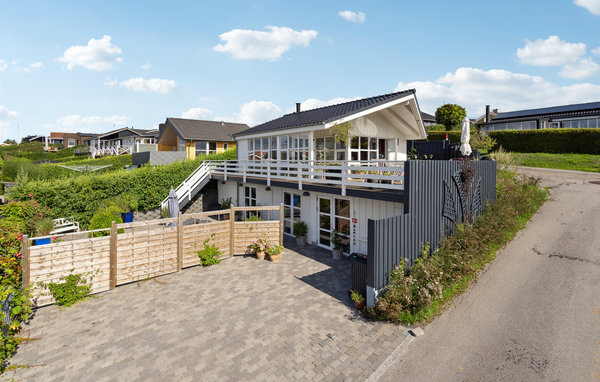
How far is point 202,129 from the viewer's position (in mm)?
32531

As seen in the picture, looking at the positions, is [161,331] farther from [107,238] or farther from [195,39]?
[195,39]

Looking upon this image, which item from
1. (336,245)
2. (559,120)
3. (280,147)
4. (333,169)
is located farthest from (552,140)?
(336,245)

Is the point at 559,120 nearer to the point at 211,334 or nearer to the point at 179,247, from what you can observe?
the point at 179,247

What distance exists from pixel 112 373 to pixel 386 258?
6.58 metres

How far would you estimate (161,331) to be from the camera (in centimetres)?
711

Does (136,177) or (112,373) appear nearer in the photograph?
(112,373)

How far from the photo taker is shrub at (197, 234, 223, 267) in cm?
1123

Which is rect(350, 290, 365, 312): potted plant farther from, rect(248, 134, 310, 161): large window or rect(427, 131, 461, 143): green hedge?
rect(427, 131, 461, 143): green hedge

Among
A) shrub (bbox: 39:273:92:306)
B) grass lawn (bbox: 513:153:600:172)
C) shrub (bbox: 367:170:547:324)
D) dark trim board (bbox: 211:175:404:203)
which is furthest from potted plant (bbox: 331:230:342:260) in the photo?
grass lawn (bbox: 513:153:600:172)

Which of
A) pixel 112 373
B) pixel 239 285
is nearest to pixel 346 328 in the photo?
pixel 239 285

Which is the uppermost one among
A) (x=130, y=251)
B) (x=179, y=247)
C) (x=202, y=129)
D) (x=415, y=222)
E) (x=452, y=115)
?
(x=452, y=115)

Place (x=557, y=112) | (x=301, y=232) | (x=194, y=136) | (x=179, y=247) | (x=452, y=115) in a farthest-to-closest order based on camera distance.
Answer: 1. (x=557, y=112)
2. (x=452, y=115)
3. (x=194, y=136)
4. (x=301, y=232)
5. (x=179, y=247)

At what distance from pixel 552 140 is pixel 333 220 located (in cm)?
2814

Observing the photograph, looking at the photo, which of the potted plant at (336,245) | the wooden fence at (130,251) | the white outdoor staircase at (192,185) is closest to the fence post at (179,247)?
the wooden fence at (130,251)
